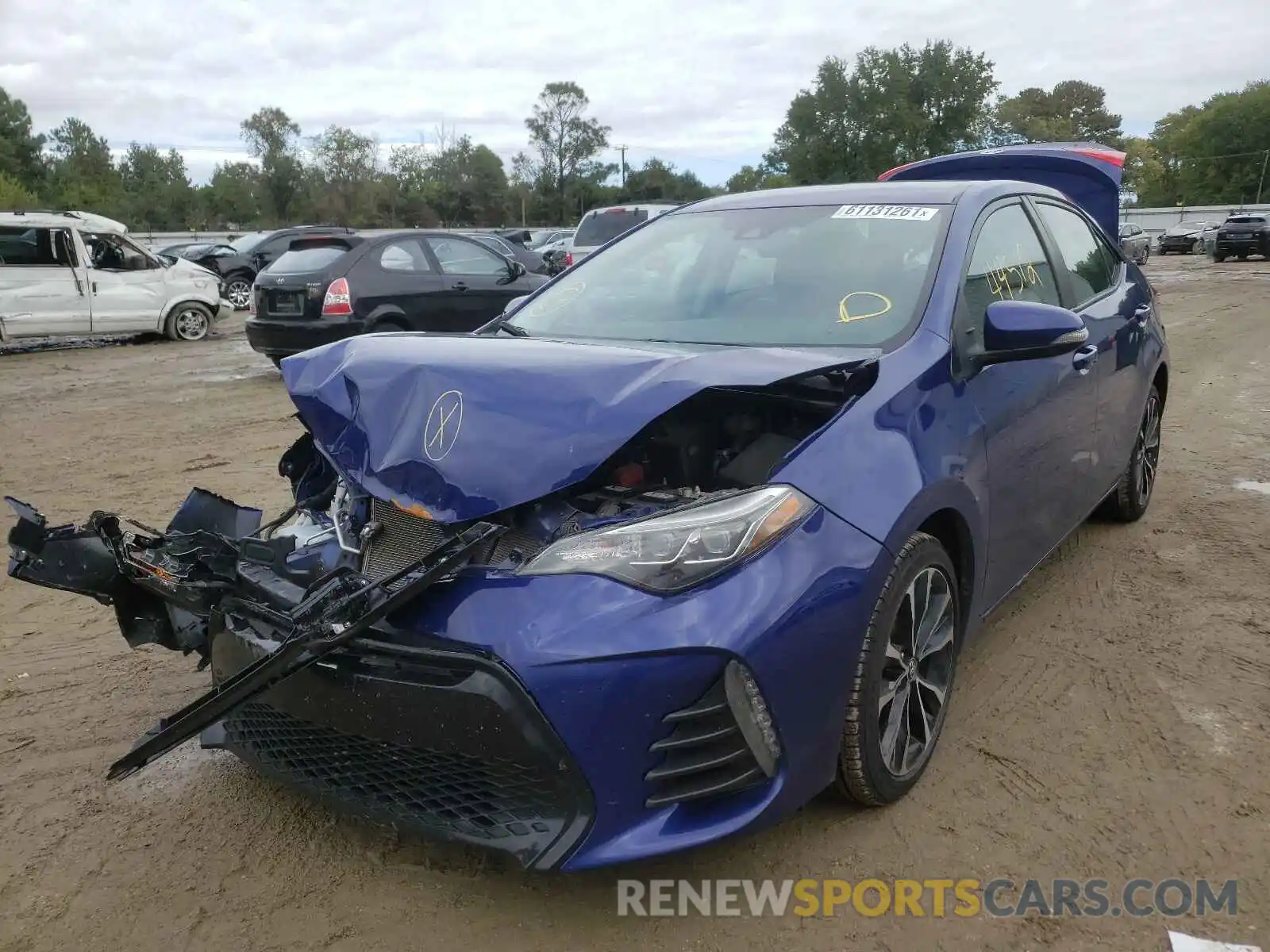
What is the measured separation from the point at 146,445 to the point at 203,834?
545 centimetres

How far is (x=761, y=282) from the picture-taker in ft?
10.9

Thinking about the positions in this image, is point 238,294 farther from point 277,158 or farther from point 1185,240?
point 277,158

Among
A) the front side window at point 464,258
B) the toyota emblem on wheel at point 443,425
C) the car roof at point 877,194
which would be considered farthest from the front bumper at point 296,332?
the toyota emblem on wheel at point 443,425

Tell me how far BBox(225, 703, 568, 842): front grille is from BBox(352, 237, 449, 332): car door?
291 inches

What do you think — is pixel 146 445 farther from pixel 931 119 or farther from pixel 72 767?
pixel 931 119

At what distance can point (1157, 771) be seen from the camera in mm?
2811

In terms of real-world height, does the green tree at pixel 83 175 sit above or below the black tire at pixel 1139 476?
above

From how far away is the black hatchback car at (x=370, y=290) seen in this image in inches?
362

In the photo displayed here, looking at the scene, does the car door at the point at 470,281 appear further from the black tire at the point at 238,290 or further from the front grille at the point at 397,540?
the black tire at the point at 238,290

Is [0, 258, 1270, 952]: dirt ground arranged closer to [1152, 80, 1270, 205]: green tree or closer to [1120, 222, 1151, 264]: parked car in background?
[1120, 222, 1151, 264]: parked car in background

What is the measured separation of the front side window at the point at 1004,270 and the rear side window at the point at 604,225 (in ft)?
33.5

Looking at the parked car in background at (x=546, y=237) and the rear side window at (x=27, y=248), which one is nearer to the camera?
the rear side window at (x=27, y=248)

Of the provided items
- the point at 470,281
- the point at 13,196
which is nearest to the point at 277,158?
the point at 13,196

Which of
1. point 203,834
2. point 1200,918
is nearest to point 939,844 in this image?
point 1200,918
